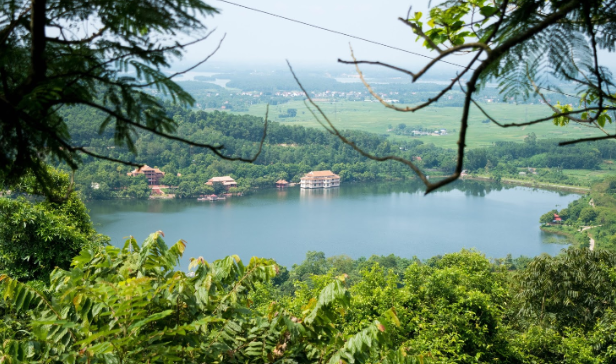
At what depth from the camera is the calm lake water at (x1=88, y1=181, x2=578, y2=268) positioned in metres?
17.2

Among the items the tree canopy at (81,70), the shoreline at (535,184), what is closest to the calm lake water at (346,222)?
the shoreline at (535,184)

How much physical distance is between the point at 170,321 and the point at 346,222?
19.0 metres

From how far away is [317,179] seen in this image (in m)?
26.1

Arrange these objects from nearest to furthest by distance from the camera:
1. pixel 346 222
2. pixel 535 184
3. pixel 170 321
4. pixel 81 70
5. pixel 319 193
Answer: pixel 81 70
pixel 170 321
pixel 346 222
pixel 319 193
pixel 535 184

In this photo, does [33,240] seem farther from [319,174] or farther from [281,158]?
[281,158]

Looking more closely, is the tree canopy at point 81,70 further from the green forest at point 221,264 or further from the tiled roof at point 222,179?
the tiled roof at point 222,179

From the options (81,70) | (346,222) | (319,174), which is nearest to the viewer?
(81,70)

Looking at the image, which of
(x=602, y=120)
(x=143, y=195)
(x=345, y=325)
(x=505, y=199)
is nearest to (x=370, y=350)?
(x=602, y=120)

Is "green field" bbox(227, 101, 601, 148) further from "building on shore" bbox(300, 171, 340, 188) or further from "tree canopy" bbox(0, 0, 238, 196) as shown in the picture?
"tree canopy" bbox(0, 0, 238, 196)

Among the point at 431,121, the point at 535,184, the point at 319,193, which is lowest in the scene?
the point at 319,193

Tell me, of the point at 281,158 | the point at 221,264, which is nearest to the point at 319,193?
the point at 281,158

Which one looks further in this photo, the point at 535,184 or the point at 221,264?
the point at 535,184

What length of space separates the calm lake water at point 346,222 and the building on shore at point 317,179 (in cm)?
60

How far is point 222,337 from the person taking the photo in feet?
5.06
